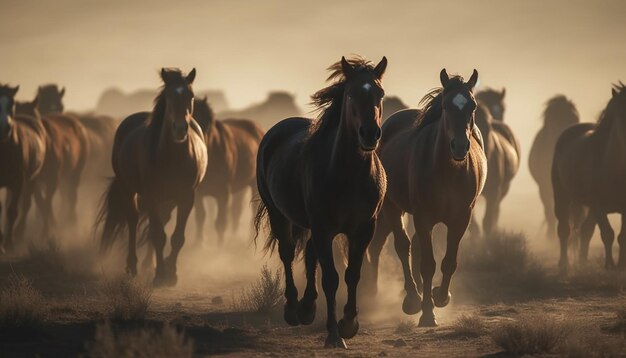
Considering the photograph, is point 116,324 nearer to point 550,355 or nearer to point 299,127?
point 299,127

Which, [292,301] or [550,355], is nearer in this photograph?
[550,355]

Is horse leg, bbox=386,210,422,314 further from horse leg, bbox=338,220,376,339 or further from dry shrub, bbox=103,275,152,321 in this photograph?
dry shrub, bbox=103,275,152,321

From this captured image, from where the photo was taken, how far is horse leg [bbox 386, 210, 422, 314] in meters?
10.5

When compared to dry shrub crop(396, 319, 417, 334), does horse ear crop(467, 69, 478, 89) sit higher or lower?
higher

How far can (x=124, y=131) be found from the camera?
49.1 ft

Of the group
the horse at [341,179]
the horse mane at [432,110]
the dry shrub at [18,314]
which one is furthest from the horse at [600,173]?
the dry shrub at [18,314]

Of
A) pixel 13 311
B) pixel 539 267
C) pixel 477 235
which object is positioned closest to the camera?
pixel 13 311

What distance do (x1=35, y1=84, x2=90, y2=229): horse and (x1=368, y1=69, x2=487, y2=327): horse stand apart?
11.0 metres

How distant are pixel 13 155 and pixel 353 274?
9.87 meters

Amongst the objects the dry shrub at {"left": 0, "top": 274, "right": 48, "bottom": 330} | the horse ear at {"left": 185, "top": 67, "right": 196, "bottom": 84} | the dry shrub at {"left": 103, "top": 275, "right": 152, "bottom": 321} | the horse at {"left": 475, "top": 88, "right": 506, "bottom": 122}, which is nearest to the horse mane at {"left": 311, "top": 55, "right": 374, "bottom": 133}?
the dry shrub at {"left": 103, "top": 275, "right": 152, "bottom": 321}

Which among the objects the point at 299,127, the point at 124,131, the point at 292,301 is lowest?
the point at 292,301

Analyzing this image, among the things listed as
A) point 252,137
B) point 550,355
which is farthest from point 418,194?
point 252,137

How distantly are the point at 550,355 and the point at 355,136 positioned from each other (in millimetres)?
2660

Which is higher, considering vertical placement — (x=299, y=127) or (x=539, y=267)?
(x=299, y=127)
